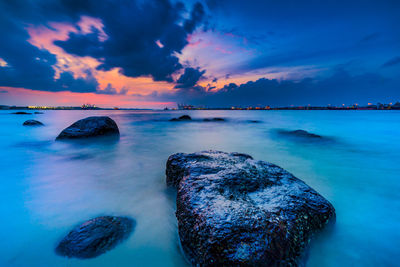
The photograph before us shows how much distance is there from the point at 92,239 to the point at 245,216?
66.2 inches

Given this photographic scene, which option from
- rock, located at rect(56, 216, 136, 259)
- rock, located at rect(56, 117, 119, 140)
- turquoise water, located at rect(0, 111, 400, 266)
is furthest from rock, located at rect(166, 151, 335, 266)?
rock, located at rect(56, 117, 119, 140)

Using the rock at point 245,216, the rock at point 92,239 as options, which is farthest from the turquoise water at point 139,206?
the rock at point 245,216

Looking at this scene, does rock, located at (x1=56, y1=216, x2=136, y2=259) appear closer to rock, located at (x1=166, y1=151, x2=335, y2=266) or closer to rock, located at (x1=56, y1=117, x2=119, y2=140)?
rock, located at (x1=166, y1=151, x2=335, y2=266)

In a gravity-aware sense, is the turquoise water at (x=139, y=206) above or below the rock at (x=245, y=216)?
below

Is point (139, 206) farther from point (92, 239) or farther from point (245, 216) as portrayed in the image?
point (245, 216)

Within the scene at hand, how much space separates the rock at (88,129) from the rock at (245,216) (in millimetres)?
7680

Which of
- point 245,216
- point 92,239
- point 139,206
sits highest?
point 245,216

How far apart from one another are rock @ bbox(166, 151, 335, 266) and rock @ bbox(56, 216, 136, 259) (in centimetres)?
76

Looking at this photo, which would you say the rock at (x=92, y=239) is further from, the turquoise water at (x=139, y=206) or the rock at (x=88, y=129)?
the rock at (x=88, y=129)

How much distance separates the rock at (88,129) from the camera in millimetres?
8125

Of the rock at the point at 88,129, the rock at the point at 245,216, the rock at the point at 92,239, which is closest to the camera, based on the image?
the rock at the point at 245,216

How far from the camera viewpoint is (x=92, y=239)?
6.16 ft

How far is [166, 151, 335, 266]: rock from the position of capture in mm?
1470

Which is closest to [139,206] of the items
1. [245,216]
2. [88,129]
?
[245,216]
